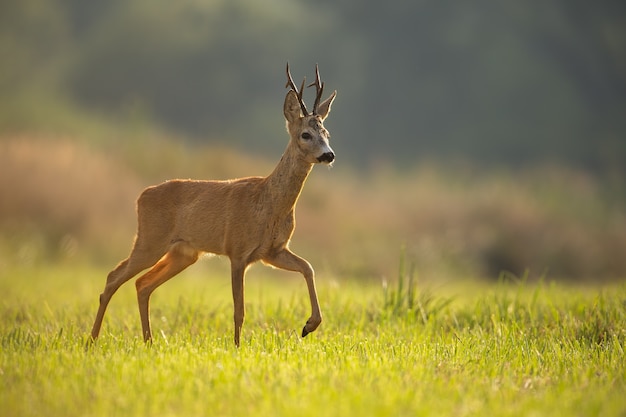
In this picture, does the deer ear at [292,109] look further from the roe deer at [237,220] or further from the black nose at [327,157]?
the black nose at [327,157]

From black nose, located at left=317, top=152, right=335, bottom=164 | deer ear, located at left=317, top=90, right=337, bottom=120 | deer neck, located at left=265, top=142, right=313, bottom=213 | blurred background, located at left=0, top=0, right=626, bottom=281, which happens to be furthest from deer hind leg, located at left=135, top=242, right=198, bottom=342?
blurred background, located at left=0, top=0, right=626, bottom=281

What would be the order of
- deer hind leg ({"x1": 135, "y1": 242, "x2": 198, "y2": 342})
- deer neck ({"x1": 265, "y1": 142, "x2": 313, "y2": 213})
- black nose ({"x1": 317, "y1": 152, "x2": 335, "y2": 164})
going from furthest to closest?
deer hind leg ({"x1": 135, "y1": 242, "x2": 198, "y2": 342}) < deer neck ({"x1": 265, "y1": 142, "x2": 313, "y2": 213}) < black nose ({"x1": 317, "y1": 152, "x2": 335, "y2": 164})

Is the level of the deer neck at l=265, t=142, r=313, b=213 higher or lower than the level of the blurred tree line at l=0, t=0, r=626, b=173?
lower

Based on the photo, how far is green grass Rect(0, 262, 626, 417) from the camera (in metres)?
5.12

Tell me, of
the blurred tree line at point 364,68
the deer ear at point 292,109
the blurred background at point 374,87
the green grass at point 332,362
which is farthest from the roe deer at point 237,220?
the blurred tree line at point 364,68

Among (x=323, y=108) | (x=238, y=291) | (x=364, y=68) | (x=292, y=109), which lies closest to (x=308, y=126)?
(x=292, y=109)

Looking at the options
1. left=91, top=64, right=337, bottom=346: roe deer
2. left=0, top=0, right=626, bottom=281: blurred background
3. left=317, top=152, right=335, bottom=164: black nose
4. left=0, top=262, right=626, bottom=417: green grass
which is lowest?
left=0, top=262, right=626, bottom=417: green grass

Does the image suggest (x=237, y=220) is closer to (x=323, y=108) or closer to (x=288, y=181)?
(x=288, y=181)

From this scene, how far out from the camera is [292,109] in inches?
308

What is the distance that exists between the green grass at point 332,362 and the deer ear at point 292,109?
1868mm

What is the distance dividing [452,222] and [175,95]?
74.3 ft

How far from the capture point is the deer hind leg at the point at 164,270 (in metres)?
8.09

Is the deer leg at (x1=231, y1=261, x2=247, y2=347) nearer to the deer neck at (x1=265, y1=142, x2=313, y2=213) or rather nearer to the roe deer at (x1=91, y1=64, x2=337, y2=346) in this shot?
the roe deer at (x1=91, y1=64, x2=337, y2=346)

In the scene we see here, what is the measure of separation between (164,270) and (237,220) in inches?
43.9
